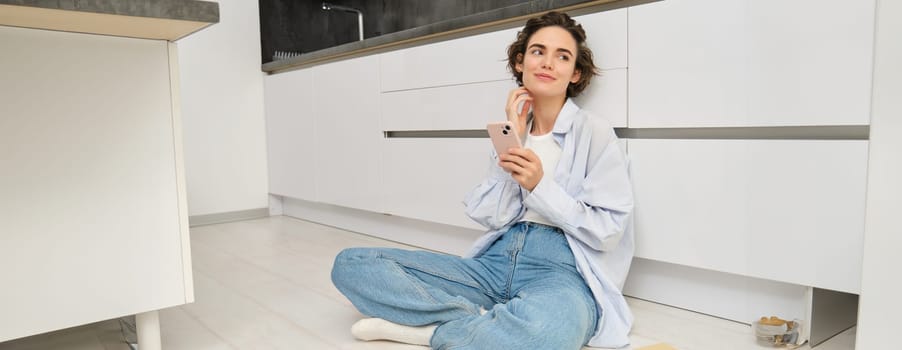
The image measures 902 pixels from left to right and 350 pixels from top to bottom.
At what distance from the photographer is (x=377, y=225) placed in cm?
282

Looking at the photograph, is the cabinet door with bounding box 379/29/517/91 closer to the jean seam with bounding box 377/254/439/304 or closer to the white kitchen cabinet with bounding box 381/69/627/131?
the white kitchen cabinet with bounding box 381/69/627/131

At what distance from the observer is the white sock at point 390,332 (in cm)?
143

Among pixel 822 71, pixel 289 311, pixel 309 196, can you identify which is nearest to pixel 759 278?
pixel 822 71

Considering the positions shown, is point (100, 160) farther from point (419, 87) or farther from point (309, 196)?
point (309, 196)

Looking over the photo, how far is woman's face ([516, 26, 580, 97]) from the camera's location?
1580mm

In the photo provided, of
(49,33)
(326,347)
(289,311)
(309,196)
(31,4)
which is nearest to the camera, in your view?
(31,4)

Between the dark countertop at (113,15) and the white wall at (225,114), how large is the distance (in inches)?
82.2

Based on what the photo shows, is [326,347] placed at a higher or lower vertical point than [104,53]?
lower

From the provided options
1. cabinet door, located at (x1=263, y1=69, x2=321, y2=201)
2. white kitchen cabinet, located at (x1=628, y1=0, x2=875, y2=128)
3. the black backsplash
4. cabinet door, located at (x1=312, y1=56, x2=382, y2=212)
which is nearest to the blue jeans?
white kitchen cabinet, located at (x1=628, y1=0, x2=875, y2=128)

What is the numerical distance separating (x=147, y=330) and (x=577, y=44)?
48.5 inches

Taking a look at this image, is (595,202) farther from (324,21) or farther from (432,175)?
(324,21)

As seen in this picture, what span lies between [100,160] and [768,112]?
1.40 m

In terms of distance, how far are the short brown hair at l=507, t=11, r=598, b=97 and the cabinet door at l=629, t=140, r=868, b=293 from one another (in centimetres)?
21

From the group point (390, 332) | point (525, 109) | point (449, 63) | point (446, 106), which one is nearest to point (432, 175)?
point (446, 106)
